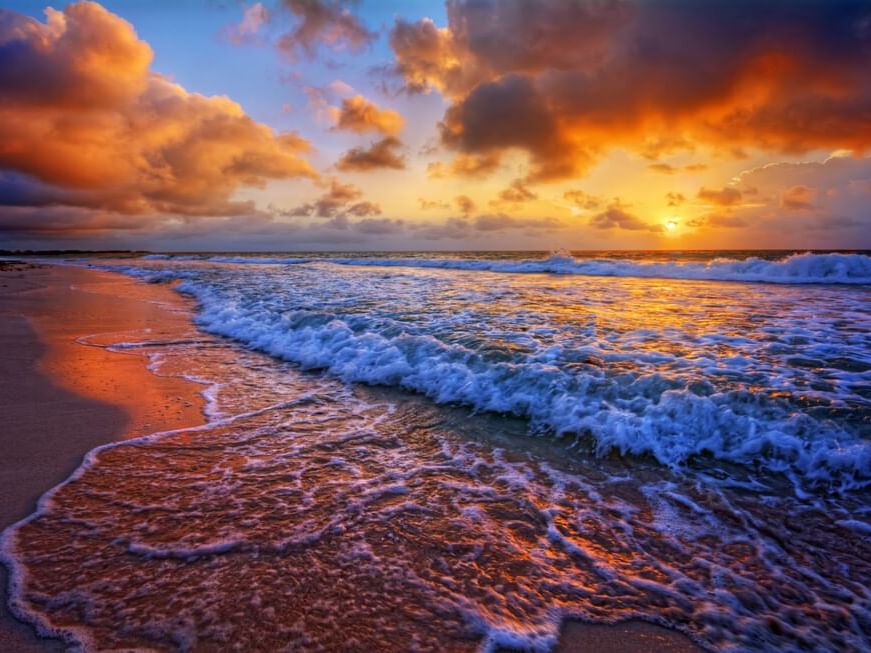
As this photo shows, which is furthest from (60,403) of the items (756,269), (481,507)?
(756,269)

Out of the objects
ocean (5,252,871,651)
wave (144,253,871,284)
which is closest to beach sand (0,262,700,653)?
ocean (5,252,871,651)

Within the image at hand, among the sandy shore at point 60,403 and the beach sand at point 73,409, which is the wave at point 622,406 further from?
the sandy shore at point 60,403

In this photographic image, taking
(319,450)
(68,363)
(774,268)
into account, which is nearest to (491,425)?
(319,450)

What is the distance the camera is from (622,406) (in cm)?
441

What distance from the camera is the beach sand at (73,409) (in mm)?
2012

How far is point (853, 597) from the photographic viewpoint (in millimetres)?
2221

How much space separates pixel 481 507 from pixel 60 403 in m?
4.65

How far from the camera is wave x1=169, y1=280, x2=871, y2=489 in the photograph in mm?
3607

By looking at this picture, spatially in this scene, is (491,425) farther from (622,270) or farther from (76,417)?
(622,270)

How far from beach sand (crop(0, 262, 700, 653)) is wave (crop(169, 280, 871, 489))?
6.48 ft

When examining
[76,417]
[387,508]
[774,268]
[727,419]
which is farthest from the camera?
[774,268]

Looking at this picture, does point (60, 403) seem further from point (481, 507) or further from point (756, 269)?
point (756, 269)

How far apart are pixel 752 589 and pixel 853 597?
0.47 meters

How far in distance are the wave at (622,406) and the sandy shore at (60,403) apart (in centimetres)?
217
